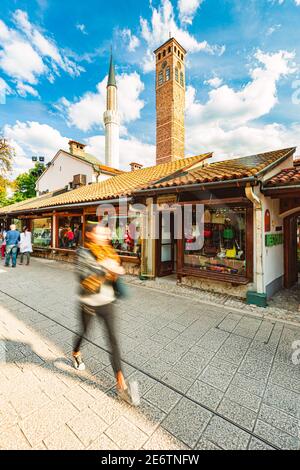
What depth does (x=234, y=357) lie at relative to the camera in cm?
297

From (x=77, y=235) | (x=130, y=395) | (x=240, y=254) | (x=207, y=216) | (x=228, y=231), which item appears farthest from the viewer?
(x=77, y=235)

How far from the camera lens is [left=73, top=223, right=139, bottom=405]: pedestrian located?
224 centimetres

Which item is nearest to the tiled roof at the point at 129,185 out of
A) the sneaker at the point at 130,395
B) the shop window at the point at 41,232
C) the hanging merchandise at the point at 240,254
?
the shop window at the point at 41,232

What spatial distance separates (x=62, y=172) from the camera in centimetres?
2036

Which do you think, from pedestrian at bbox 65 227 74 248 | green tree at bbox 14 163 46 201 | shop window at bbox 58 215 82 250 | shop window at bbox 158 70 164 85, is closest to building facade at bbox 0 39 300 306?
shop window at bbox 58 215 82 250

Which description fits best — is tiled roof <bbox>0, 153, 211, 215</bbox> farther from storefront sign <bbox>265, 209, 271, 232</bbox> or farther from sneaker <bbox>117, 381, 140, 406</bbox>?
sneaker <bbox>117, 381, 140, 406</bbox>

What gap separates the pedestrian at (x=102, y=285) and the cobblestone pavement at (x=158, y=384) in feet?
0.86

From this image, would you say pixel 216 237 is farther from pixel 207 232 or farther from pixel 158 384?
pixel 158 384

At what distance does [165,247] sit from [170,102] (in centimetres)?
2229

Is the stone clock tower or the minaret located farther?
the minaret

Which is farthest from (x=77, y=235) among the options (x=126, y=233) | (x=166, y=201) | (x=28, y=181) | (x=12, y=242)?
(x=28, y=181)

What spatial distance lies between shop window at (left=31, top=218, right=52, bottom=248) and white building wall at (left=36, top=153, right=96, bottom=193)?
5673mm

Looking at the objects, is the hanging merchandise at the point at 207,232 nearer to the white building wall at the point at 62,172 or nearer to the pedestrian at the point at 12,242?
the pedestrian at the point at 12,242
